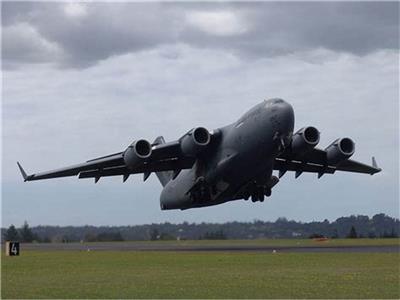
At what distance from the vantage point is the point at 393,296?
48.7 feet

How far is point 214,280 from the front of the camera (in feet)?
61.2

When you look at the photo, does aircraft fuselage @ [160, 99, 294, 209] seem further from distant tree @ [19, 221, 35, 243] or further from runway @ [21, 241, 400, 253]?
distant tree @ [19, 221, 35, 243]

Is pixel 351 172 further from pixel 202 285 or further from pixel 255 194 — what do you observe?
pixel 202 285

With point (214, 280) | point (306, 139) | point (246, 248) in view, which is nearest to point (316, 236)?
point (246, 248)

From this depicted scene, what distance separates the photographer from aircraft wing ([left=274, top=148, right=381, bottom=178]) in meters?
38.6

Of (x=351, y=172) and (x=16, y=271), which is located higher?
(x=351, y=172)

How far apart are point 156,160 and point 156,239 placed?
39105mm

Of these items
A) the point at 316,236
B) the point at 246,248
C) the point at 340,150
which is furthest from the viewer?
the point at 316,236

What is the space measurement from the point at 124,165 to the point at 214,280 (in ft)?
66.2

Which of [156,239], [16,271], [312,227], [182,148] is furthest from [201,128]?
[156,239]

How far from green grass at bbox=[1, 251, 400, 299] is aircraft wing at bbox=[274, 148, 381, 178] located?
489 inches

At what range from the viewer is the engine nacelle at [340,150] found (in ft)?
118

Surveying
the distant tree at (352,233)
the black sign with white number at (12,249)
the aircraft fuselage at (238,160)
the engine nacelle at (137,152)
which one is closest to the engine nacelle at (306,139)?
the aircraft fuselage at (238,160)

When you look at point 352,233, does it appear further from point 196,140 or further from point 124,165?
point 196,140
